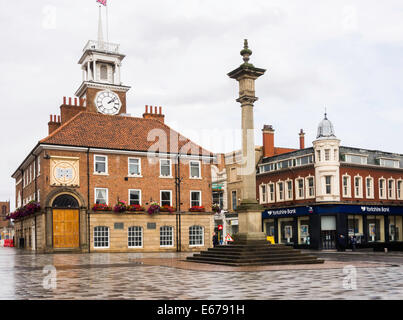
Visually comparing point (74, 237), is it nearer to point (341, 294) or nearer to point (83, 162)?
point (83, 162)

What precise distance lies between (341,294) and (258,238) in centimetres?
1150

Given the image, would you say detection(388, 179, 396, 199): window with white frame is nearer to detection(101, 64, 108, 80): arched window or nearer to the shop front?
the shop front

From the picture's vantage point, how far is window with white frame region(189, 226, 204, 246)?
4306 centimetres

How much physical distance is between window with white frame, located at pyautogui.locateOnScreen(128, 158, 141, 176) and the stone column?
61.7 feet

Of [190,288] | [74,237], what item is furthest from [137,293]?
[74,237]

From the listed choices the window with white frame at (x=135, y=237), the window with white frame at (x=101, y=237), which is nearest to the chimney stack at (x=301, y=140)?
the window with white frame at (x=135, y=237)

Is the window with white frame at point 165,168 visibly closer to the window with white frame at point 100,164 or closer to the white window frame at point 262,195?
the window with white frame at point 100,164

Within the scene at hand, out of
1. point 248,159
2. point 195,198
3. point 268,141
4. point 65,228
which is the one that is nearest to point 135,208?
point 65,228

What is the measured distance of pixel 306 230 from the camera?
4859cm

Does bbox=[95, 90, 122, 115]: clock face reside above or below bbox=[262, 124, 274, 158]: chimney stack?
above

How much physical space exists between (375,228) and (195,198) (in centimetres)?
1878

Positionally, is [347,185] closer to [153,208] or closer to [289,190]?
[289,190]

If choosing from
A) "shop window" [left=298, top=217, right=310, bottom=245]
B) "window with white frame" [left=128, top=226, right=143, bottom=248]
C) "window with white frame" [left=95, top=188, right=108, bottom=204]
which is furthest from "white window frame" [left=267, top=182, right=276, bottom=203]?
"window with white frame" [left=95, top=188, right=108, bottom=204]

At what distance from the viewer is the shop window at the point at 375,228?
4847cm
